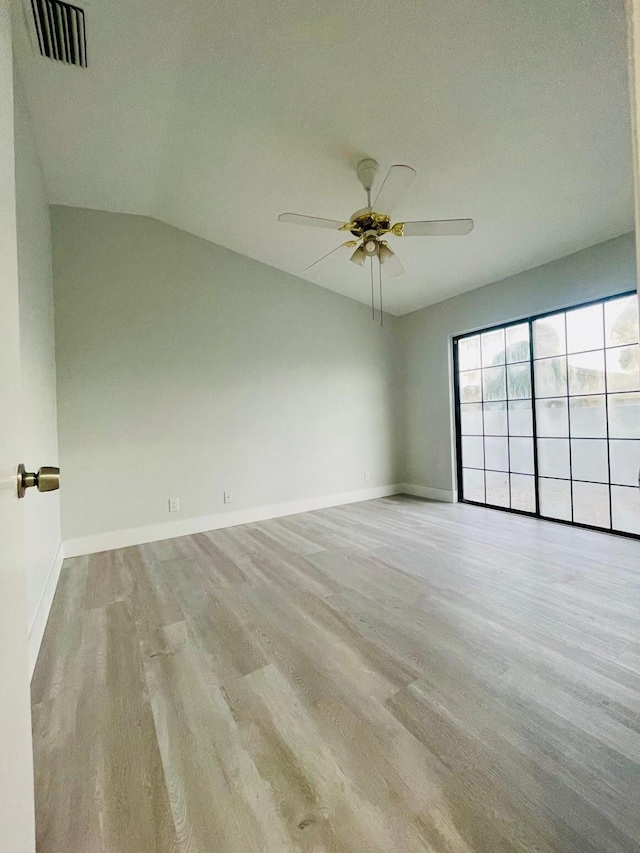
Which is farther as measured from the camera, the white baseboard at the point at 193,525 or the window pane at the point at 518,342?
the window pane at the point at 518,342

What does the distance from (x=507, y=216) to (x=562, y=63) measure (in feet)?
3.78

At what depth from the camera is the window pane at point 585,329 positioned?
3.30 m

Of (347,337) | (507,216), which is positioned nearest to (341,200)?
(507,216)

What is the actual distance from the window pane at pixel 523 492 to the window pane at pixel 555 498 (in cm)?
9

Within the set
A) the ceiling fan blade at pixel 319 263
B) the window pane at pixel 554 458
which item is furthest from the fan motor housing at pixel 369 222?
the window pane at pixel 554 458

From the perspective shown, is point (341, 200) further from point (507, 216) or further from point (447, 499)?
point (447, 499)

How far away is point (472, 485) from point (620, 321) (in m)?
2.26

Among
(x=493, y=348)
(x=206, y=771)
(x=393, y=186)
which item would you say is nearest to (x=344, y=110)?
(x=393, y=186)

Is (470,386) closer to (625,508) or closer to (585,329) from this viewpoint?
(585,329)

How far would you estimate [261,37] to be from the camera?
6.09 ft

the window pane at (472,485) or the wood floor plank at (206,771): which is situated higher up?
the window pane at (472,485)

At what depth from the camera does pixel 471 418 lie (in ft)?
14.9

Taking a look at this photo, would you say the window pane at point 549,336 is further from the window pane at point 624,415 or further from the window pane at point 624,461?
the window pane at point 624,461

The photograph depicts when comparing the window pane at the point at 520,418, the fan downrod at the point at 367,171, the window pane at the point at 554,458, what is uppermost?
the fan downrod at the point at 367,171
